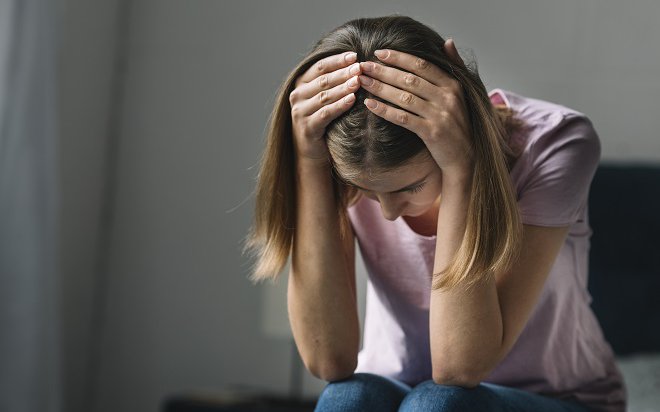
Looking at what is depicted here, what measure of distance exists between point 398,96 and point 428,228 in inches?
13.5

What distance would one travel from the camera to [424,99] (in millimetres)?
1021

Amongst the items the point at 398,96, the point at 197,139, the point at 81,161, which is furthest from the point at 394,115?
the point at 81,161

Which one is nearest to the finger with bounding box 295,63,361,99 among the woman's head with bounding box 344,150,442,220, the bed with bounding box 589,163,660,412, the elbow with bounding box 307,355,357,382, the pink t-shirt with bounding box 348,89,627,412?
the woman's head with bounding box 344,150,442,220

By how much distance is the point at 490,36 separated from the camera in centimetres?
245

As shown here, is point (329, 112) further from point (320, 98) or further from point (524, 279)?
point (524, 279)

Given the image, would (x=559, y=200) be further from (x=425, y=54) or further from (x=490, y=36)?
(x=490, y=36)

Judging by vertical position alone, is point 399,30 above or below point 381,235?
above

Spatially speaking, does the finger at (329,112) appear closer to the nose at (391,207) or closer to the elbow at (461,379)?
the nose at (391,207)

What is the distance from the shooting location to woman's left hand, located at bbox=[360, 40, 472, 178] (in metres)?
1.00

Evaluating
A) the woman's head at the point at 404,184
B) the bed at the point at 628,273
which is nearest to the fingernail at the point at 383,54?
the woman's head at the point at 404,184

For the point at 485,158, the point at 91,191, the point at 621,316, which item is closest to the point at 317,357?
the point at 485,158

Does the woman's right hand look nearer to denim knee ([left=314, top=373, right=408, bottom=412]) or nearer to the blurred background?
denim knee ([left=314, top=373, right=408, bottom=412])

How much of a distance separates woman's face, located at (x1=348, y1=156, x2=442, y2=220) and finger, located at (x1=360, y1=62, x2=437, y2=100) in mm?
91

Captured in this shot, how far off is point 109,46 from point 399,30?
1824 millimetres
